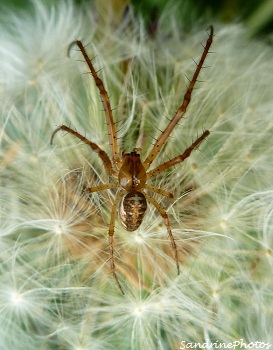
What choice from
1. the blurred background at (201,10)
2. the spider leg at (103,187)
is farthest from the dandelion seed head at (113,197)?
the blurred background at (201,10)

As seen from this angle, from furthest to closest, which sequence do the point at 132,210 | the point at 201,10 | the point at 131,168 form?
1. the point at 201,10
2. the point at 131,168
3. the point at 132,210

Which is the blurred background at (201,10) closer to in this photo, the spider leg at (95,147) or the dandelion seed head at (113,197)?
the dandelion seed head at (113,197)

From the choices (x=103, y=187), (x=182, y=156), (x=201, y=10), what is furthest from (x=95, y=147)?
(x=201, y=10)

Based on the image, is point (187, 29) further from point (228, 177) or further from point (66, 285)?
point (66, 285)

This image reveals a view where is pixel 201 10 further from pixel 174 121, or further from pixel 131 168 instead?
A: pixel 131 168

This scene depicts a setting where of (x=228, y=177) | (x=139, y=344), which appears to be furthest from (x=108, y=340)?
(x=228, y=177)

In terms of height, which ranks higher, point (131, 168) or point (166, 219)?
point (131, 168)

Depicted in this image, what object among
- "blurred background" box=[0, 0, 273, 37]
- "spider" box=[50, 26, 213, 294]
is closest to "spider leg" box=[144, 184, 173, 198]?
"spider" box=[50, 26, 213, 294]
